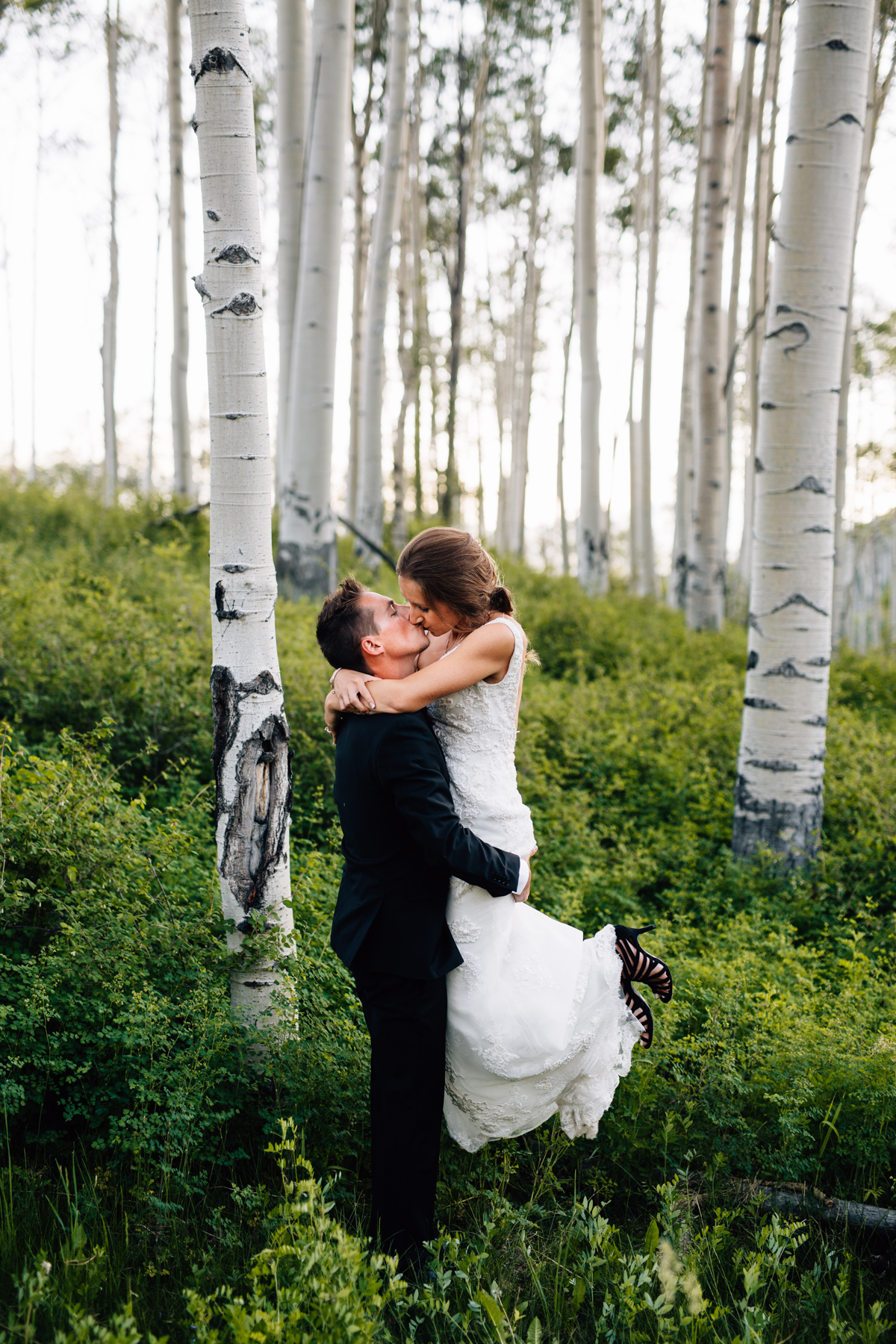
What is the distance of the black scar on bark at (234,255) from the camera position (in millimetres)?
2758

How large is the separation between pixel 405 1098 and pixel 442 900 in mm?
540

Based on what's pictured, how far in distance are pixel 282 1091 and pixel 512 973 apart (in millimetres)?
974

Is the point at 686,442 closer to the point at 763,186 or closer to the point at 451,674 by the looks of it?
the point at 763,186

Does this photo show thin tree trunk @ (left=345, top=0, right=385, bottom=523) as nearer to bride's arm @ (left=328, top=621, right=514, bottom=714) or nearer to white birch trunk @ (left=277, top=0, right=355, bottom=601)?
white birch trunk @ (left=277, top=0, right=355, bottom=601)

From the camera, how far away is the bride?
7.57 ft

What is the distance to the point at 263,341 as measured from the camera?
2.80 meters

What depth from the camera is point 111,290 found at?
51.3 feet

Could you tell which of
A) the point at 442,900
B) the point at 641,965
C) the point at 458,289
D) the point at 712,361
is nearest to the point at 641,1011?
the point at 641,965

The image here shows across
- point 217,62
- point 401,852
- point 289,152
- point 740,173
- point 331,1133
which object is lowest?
point 331,1133

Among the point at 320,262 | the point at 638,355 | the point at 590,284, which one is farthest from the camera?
the point at 638,355

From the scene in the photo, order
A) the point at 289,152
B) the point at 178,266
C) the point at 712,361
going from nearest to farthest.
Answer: the point at 289,152, the point at 712,361, the point at 178,266

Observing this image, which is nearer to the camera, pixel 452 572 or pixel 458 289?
pixel 452 572

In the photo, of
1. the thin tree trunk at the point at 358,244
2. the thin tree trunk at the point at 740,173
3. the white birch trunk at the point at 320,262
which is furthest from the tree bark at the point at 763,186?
the white birch trunk at the point at 320,262

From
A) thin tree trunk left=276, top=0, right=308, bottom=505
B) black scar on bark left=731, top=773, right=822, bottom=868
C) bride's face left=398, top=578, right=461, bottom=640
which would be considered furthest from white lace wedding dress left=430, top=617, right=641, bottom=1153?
thin tree trunk left=276, top=0, right=308, bottom=505
